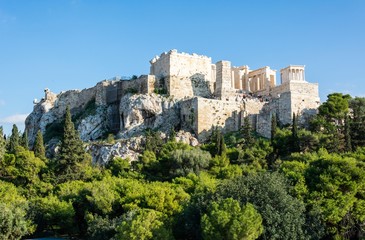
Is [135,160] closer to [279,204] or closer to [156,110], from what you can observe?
[156,110]

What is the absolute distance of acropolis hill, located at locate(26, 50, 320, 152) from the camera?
6731cm

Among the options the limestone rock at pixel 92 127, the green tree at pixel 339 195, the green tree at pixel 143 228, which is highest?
the limestone rock at pixel 92 127

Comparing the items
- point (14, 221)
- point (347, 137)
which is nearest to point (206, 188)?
point (14, 221)

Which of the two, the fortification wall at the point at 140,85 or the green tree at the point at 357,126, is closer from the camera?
the green tree at the point at 357,126

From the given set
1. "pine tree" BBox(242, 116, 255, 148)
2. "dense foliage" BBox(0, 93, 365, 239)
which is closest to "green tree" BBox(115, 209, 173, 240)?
"dense foliage" BBox(0, 93, 365, 239)

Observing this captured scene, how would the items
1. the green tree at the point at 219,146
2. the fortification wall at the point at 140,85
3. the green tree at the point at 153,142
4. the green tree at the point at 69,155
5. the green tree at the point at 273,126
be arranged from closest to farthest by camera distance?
the green tree at the point at 69,155 < the green tree at the point at 219,146 < the green tree at the point at 273,126 < the green tree at the point at 153,142 < the fortification wall at the point at 140,85

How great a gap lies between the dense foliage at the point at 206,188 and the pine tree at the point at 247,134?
18 centimetres

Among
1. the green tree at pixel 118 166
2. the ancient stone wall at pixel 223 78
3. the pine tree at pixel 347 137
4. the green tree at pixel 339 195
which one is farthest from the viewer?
the ancient stone wall at pixel 223 78

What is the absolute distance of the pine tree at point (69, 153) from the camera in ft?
184

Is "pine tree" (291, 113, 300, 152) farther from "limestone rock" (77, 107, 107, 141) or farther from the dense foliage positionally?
"limestone rock" (77, 107, 107, 141)

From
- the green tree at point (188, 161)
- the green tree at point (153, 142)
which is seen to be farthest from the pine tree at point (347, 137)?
the green tree at point (153, 142)

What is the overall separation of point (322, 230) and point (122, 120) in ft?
137

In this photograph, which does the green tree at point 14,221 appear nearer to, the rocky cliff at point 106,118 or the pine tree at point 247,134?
the rocky cliff at point 106,118

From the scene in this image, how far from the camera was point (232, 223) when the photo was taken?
33594 millimetres
